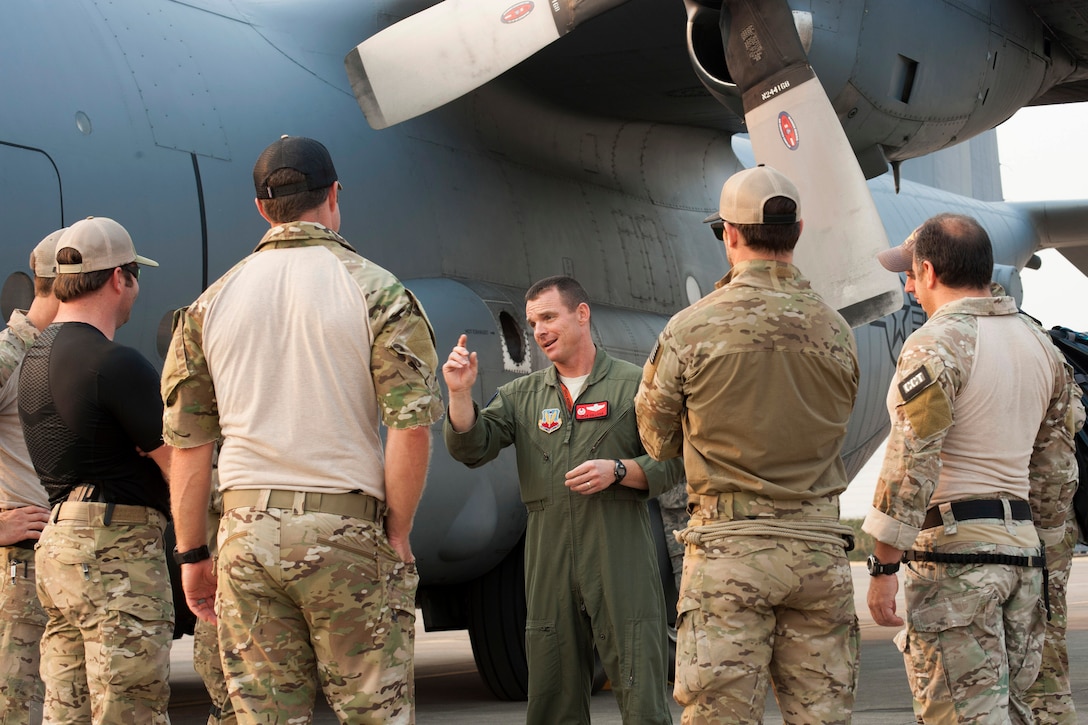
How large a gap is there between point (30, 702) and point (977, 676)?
2877 mm

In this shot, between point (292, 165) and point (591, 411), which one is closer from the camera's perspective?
point (292, 165)

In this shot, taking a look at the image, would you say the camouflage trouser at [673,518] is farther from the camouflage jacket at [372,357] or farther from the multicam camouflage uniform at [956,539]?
the camouflage jacket at [372,357]

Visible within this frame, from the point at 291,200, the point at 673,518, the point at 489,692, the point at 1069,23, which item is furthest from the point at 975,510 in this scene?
the point at 1069,23

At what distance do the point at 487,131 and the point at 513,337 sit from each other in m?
1.23

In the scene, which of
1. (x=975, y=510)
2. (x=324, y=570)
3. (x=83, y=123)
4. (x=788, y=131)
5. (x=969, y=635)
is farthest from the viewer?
(x=788, y=131)

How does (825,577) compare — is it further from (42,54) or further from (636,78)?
(636,78)

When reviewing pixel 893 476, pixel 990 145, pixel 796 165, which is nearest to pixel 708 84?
pixel 796 165

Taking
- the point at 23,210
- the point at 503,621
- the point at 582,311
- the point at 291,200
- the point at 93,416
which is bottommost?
the point at 503,621

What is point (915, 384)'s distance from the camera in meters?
3.36

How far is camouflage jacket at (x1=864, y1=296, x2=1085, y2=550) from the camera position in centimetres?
331

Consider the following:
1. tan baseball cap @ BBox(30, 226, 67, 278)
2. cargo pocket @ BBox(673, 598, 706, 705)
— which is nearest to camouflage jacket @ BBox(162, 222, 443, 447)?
cargo pocket @ BBox(673, 598, 706, 705)

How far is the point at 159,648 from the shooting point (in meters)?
3.57

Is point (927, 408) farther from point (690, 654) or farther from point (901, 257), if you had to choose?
point (690, 654)

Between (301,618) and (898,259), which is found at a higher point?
(898,259)
